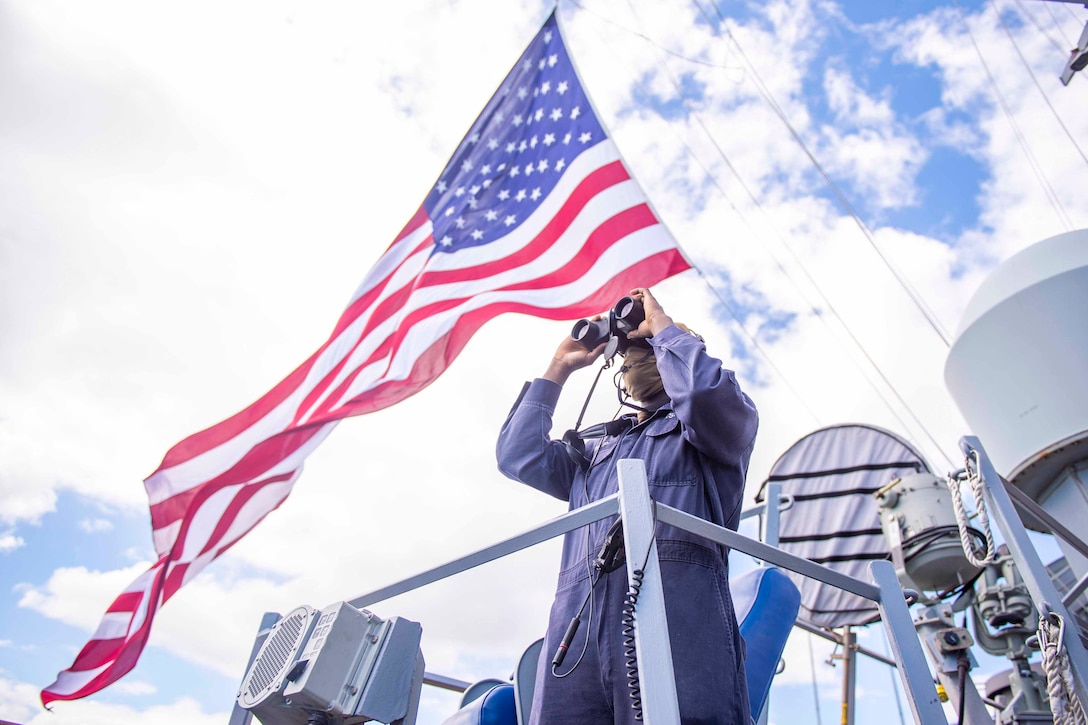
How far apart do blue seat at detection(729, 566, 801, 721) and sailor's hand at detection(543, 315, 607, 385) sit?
2.63 feet


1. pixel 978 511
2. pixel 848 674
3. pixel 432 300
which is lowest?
pixel 978 511

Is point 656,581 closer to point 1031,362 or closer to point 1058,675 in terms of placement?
point 1058,675

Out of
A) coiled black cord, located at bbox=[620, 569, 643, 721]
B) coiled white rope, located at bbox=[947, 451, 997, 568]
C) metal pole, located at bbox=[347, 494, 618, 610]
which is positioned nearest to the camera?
coiled black cord, located at bbox=[620, 569, 643, 721]

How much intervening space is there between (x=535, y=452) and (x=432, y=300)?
2296 mm

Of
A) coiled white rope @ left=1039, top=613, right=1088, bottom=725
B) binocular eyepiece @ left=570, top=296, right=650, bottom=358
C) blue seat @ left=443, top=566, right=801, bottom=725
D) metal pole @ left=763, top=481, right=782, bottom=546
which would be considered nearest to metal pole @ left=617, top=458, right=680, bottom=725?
blue seat @ left=443, top=566, right=801, bottom=725

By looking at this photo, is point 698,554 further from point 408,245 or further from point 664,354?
point 408,245

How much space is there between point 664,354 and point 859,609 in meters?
4.54

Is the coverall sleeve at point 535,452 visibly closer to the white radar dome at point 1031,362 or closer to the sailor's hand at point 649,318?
the sailor's hand at point 649,318

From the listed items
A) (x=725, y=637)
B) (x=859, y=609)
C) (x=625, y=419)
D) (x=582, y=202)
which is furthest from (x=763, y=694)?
(x=859, y=609)

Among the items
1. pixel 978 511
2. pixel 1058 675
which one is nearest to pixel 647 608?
pixel 1058 675

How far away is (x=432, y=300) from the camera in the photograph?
427 centimetres

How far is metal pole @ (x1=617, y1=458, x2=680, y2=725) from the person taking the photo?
1.08 meters

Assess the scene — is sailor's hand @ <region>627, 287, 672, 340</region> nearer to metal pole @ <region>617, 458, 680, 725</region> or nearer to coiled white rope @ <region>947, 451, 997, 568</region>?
metal pole @ <region>617, 458, 680, 725</region>

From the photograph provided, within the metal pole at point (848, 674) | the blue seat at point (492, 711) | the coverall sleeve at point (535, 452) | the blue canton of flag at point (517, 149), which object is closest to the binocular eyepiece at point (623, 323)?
the coverall sleeve at point (535, 452)
